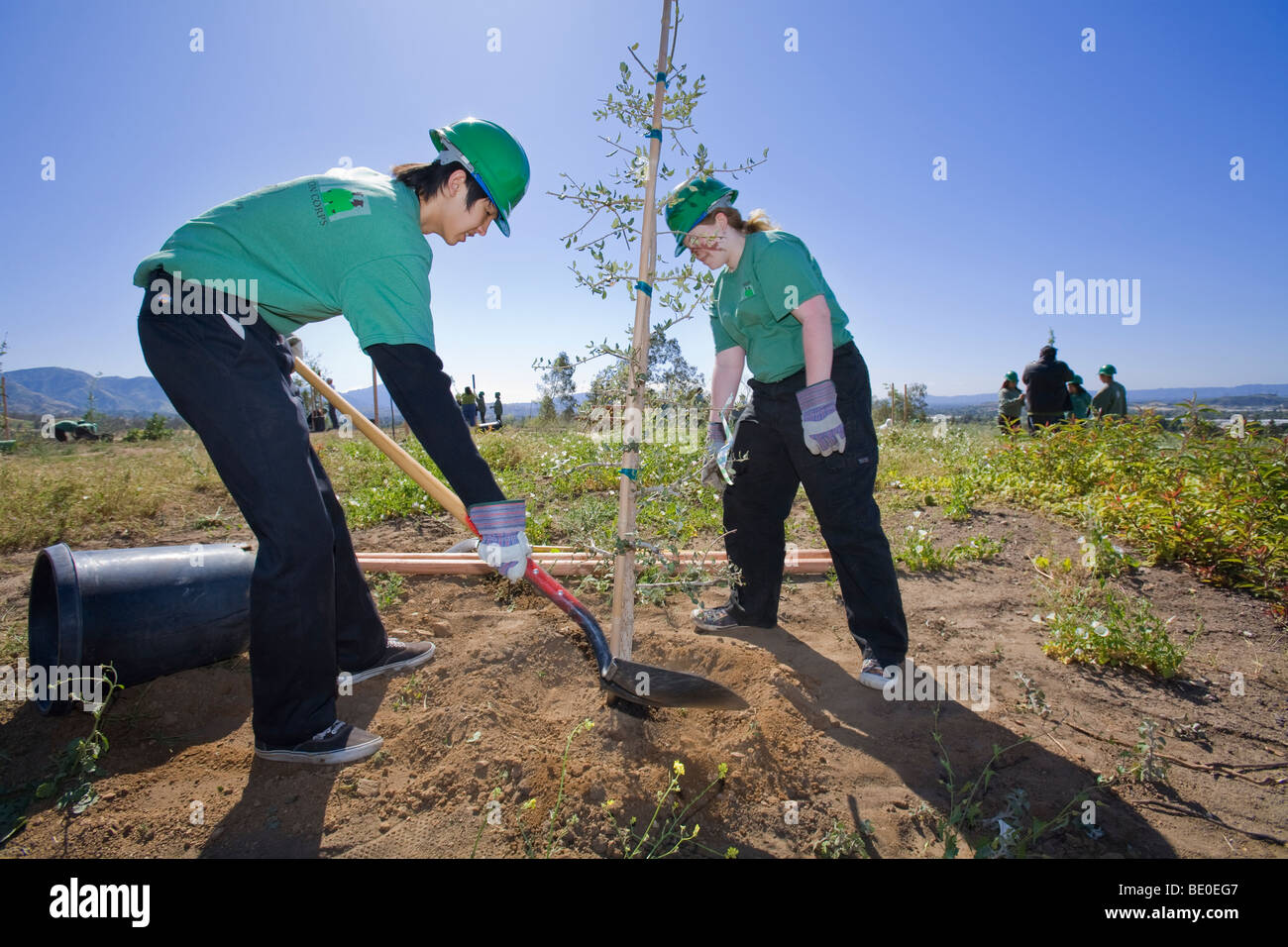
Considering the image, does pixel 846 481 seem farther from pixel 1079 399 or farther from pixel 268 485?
pixel 1079 399

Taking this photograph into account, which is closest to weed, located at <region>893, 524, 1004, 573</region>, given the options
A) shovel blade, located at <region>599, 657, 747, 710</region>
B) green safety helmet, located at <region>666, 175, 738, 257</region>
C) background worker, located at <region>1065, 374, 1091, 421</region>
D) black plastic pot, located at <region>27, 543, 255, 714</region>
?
shovel blade, located at <region>599, 657, 747, 710</region>

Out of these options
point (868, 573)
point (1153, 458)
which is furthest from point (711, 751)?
point (1153, 458)

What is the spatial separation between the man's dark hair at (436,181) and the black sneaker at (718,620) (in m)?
2.07

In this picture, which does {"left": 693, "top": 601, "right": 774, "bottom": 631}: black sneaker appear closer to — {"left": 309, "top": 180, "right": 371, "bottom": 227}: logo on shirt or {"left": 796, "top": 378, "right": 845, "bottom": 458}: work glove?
{"left": 796, "top": 378, "right": 845, "bottom": 458}: work glove

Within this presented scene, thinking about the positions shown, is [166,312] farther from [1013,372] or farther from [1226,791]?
[1013,372]

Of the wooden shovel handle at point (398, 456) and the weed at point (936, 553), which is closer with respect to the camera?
the wooden shovel handle at point (398, 456)

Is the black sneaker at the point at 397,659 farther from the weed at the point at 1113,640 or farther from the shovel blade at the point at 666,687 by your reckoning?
the weed at the point at 1113,640

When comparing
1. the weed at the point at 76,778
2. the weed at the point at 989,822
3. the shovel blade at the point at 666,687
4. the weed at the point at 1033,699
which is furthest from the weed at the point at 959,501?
the weed at the point at 76,778

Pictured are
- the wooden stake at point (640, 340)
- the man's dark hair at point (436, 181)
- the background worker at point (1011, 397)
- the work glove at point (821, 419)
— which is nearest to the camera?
the man's dark hair at point (436, 181)

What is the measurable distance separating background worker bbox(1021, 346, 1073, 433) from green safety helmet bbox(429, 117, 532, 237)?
786 cm

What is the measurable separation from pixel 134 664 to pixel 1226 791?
3.66 meters

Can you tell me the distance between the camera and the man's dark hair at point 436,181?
1.81m

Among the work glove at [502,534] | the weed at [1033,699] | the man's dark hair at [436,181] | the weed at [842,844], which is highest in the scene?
the man's dark hair at [436,181]

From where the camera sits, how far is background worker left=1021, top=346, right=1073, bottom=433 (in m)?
7.54
